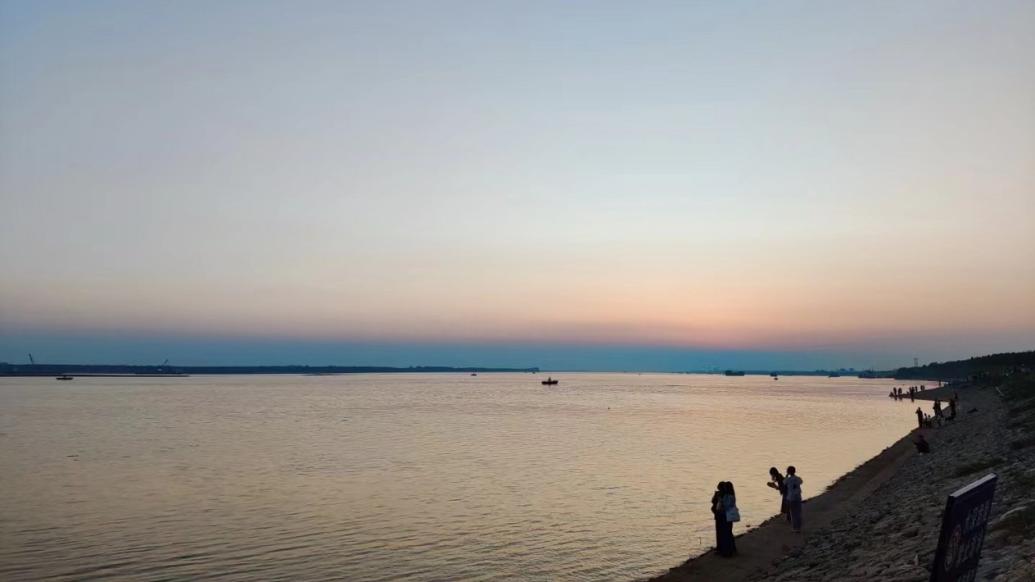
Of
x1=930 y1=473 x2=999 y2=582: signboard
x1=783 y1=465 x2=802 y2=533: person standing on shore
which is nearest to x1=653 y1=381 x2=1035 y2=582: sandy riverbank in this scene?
x1=783 y1=465 x2=802 y2=533: person standing on shore

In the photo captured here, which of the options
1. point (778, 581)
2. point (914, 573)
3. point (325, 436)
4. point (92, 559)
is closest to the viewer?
point (914, 573)

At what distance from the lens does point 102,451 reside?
52.3 metres

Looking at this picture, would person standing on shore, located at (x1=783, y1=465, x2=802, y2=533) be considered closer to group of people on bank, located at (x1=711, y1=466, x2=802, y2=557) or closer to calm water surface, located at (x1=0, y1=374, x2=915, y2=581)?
group of people on bank, located at (x1=711, y1=466, x2=802, y2=557)

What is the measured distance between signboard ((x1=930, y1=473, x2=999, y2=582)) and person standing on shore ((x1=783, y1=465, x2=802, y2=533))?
17.8m

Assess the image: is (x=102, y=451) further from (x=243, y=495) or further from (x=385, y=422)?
(x=385, y=422)

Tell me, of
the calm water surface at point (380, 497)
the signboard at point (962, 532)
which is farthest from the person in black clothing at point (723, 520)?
the signboard at point (962, 532)

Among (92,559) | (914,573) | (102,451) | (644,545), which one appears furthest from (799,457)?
(102,451)

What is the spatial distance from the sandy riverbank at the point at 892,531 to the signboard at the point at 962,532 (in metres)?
5.57

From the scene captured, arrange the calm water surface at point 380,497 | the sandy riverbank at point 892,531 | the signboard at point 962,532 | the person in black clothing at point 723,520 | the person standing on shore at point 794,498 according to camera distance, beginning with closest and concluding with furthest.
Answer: the signboard at point 962,532 → the sandy riverbank at point 892,531 → the person in black clothing at point 723,520 → the calm water surface at point 380,497 → the person standing on shore at point 794,498

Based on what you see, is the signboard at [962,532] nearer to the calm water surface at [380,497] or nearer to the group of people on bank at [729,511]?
the group of people on bank at [729,511]

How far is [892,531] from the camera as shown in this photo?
19.8 meters

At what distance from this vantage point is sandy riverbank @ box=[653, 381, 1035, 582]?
46.9ft

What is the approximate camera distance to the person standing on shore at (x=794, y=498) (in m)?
23.4

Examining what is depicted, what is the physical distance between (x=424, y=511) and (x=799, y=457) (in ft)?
102
